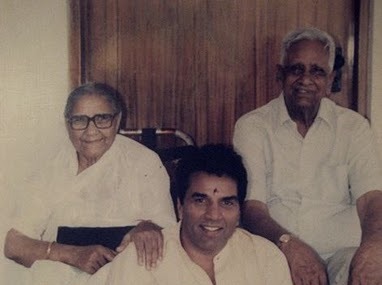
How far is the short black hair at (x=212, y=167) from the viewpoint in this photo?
101 centimetres

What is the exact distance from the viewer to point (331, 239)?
127 centimetres

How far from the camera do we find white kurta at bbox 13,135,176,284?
1.17m

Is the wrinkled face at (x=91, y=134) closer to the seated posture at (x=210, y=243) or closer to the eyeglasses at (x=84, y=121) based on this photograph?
the eyeglasses at (x=84, y=121)

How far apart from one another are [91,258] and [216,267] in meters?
0.25

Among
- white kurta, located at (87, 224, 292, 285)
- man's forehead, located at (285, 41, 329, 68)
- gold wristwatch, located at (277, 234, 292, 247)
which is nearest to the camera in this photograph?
white kurta, located at (87, 224, 292, 285)

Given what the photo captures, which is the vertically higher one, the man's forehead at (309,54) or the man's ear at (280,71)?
the man's forehead at (309,54)

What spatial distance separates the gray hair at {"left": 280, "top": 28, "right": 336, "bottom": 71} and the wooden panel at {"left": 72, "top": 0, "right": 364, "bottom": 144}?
29 millimetres

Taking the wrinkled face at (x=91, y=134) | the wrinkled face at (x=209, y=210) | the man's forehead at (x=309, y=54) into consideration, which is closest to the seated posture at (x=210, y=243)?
the wrinkled face at (x=209, y=210)

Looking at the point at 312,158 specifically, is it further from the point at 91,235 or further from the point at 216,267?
the point at 91,235

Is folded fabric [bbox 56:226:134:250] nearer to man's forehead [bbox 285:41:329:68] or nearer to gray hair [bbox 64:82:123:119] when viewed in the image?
gray hair [bbox 64:82:123:119]

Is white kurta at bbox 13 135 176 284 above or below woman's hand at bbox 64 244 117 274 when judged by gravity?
above

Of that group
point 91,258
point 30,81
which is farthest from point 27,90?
point 91,258

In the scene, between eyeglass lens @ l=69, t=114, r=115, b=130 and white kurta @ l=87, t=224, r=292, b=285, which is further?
eyeglass lens @ l=69, t=114, r=115, b=130

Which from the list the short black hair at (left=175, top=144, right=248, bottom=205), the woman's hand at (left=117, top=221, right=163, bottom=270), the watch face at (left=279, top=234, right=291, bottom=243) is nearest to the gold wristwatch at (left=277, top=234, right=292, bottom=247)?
the watch face at (left=279, top=234, right=291, bottom=243)
